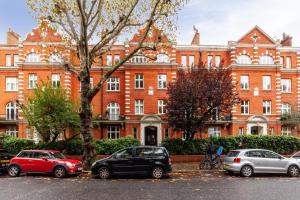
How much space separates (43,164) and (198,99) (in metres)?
12.6

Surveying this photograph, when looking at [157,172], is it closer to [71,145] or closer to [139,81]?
[71,145]

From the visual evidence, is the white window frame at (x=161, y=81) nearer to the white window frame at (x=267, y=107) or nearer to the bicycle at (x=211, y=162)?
the white window frame at (x=267, y=107)

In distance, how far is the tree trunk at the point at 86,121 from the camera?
20.5 metres

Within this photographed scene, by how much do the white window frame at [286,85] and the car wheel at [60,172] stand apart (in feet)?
103

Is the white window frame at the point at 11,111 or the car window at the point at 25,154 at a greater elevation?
the white window frame at the point at 11,111

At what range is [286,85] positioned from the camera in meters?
40.0

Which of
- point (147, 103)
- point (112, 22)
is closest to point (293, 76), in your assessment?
point (147, 103)

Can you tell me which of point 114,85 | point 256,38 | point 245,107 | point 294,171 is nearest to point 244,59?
point 256,38

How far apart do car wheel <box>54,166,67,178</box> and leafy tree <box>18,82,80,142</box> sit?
273 inches

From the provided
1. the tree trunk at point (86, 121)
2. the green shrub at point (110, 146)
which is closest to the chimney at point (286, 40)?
the green shrub at point (110, 146)

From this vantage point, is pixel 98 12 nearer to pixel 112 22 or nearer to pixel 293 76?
pixel 112 22

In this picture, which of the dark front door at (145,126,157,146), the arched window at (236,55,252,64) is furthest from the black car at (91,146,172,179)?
the arched window at (236,55,252,64)

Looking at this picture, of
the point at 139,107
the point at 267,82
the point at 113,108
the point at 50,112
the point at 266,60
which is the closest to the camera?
the point at 50,112

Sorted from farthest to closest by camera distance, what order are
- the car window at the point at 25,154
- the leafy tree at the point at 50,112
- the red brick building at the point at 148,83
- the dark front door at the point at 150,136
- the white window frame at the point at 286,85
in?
the white window frame at the point at 286,85 < the dark front door at the point at 150,136 < the red brick building at the point at 148,83 < the leafy tree at the point at 50,112 < the car window at the point at 25,154
